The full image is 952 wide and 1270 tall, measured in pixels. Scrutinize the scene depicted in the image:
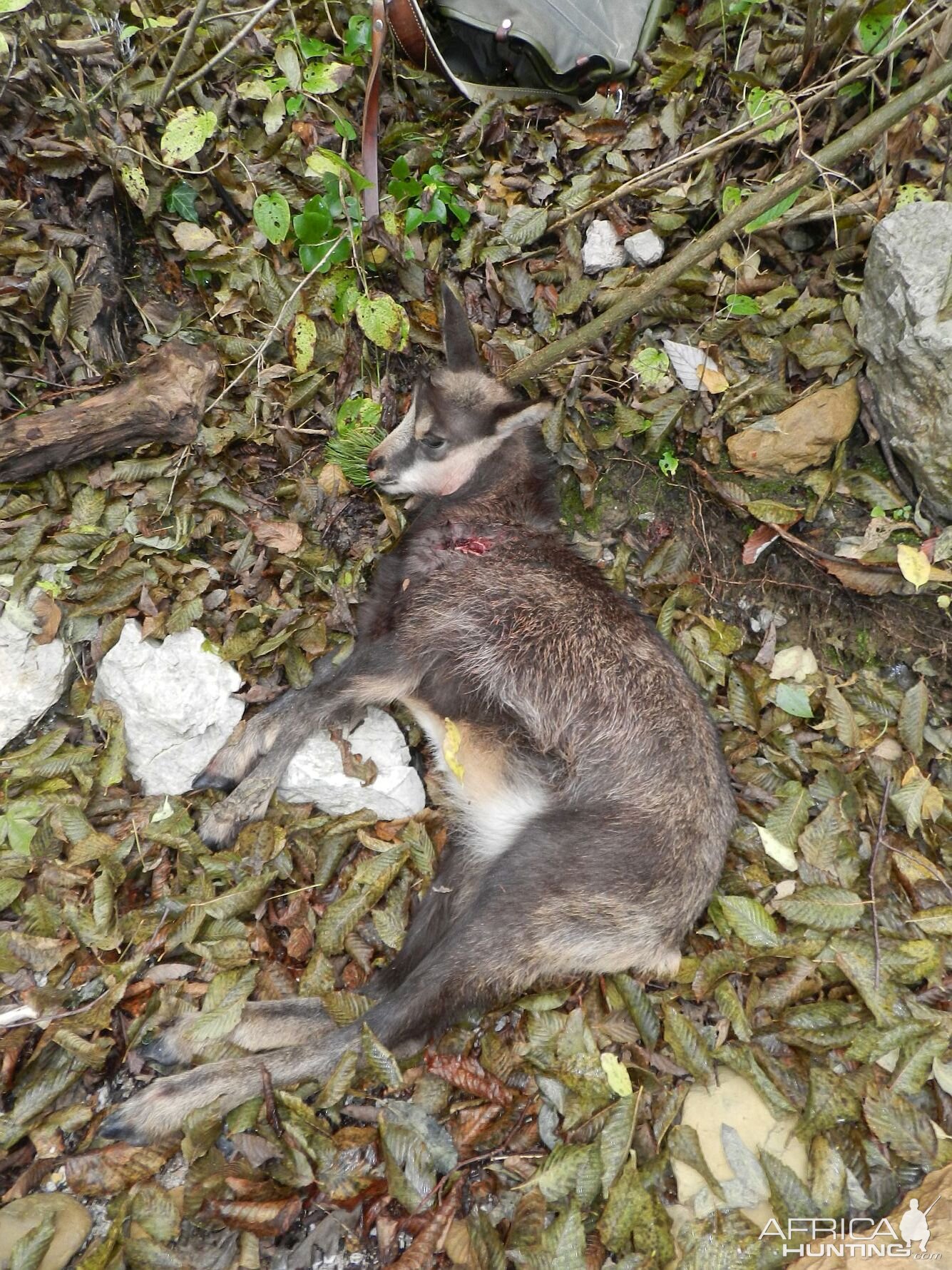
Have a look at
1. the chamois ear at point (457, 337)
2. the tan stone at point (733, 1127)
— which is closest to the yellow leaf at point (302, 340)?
the chamois ear at point (457, 337)

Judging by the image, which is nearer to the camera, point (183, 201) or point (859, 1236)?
point (859, 1236)

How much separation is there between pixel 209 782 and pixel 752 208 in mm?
4389

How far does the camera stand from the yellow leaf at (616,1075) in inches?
142

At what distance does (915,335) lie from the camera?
3963 mm

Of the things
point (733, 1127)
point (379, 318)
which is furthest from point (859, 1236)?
point (379, 318)

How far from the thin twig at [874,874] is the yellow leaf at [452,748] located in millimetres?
2341

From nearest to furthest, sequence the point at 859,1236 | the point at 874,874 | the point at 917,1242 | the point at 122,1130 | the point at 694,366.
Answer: the point at 917,1242 < the point at 859,1236 < the point at 122,1130 < the point at 874,874 < the point at 694,366

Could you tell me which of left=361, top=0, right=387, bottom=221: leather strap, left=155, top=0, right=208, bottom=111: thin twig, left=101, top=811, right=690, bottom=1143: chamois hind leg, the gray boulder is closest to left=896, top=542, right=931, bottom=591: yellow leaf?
the gray boulder

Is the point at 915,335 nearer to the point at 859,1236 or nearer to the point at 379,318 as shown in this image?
the point at 379,318

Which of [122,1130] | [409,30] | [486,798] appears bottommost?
[122,1130]

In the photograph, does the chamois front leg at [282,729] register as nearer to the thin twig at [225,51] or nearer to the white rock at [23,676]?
the white rock at [23,676]

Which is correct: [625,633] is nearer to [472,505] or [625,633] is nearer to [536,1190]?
[472,505]

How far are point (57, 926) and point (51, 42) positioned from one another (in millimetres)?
4858

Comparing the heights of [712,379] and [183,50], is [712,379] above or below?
below
